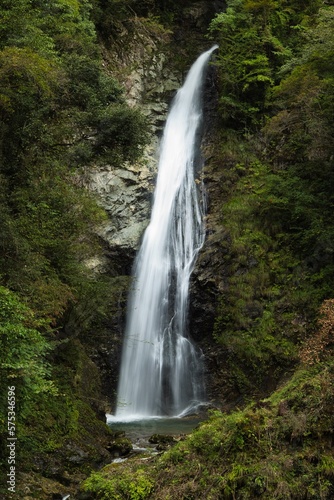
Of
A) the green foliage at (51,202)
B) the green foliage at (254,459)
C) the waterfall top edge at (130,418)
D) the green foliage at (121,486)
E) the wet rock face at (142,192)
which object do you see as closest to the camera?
the green foliage at (254,459)

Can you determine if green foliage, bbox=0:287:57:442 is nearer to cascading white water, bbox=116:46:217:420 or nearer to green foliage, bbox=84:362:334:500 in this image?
green foliage, bbox=84:362:334:500

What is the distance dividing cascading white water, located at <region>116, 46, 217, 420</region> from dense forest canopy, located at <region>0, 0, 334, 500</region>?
1.14 m

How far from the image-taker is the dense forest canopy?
675cm

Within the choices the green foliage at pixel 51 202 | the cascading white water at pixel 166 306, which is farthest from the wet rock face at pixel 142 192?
the green foliage at pixel 51 202

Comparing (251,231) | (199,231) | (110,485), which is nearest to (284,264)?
(251,231)

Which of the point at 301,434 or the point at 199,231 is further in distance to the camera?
the point at 199,231

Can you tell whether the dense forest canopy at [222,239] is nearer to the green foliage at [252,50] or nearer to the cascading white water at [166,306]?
the green foliage at [252,50]

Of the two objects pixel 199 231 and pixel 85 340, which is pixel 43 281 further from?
pixel 199 231

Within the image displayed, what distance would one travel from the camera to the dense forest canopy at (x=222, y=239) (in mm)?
6750

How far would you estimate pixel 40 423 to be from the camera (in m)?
8.98

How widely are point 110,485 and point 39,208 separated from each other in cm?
617

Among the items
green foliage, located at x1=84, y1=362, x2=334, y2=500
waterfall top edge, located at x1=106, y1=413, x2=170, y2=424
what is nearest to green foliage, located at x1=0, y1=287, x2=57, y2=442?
green foliage, located at x1=84, y1=362, x2=334, y2=500

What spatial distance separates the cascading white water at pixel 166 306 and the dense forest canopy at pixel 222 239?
3.73 feet

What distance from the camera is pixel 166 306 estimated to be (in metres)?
18.0
